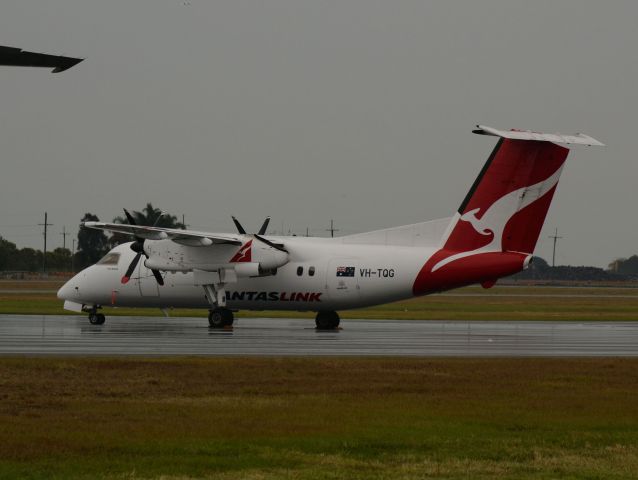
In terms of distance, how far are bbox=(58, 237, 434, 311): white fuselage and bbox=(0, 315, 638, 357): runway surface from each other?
39.0 inches

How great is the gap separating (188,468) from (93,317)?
30.0 meters

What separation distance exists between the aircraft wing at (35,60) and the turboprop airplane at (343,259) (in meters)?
23.9

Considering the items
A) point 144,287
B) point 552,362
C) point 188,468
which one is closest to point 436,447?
point 188,468

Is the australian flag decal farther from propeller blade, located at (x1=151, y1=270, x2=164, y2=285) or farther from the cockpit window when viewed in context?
the cockpit window

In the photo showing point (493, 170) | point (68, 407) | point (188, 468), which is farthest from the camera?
point (493, 170)

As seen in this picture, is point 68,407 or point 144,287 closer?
point 68,407

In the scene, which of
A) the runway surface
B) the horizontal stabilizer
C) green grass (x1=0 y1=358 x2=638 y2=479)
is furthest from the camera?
the horizontal stabilizer

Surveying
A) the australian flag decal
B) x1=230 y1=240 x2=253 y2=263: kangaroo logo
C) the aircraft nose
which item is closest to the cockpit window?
the aircraft nose

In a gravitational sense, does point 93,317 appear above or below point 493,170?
below

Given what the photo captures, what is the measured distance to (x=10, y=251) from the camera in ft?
559

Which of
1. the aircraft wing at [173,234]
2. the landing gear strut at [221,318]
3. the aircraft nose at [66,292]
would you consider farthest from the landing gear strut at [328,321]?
the aircraft nose at [66,292]

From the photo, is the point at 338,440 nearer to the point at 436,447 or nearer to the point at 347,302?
the point at 436,447

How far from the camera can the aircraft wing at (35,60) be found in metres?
12.3

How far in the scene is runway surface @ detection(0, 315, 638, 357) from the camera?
26984 mm
